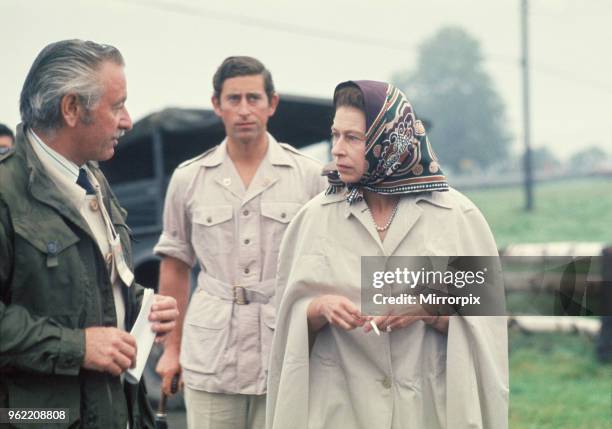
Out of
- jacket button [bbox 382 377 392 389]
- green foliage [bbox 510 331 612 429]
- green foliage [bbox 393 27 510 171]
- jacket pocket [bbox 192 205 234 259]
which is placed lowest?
green foliage [bbox 510 331 612 429]

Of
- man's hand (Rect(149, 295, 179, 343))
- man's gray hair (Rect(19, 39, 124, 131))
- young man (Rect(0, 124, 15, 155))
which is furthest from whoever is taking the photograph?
young man (Rect(0, 124, 15, 155))

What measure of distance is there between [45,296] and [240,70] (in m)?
1.87

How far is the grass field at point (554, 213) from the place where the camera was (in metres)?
23.2

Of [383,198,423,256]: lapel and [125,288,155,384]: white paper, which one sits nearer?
[125,288,155,384]: white paper

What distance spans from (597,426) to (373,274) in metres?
3.60

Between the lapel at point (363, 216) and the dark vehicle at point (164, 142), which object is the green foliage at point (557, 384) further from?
the lapel at point (363, 216)

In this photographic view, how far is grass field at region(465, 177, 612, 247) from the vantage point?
23.2 metres

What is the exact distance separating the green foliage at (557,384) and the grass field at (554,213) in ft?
35.0

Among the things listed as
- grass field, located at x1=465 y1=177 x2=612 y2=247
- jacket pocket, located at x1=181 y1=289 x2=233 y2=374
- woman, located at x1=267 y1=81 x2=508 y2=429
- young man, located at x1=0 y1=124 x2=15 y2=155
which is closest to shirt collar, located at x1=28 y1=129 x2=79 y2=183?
woman, located at x1=267 y1=81 x2=508 y2=429

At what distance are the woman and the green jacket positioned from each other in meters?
0.75

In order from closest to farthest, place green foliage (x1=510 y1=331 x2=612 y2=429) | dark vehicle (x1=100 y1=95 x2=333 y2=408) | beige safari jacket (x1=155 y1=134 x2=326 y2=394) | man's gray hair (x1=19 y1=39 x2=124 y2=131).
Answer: man's gray hair (x1=19 y1=39 x2=124 y2=131) → beige safari jacket (x1=155 y1=134 x2=326 y2=394) → green foliage (x1=510 y1=331 x2=612 y2=429) → dark vehicle (x1=100 y1=95 x2=333 y2=408)

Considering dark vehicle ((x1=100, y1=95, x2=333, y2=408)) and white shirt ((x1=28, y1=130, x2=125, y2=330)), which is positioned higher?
dark vehicle ((x1=100, y1=95, x2=333, y2=408))

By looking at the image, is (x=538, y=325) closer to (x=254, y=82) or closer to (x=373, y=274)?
(x=254, y=82)

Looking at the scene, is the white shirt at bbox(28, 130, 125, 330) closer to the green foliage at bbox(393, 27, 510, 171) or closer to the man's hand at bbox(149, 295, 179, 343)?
the man's hand at bbox(149, 295, 179, 343)
